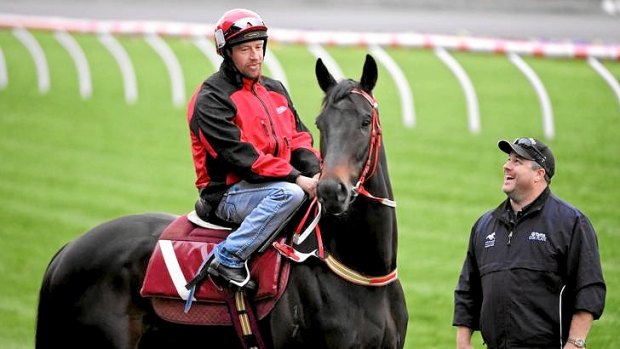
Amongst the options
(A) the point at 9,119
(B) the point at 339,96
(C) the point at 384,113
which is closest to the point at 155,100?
(A) the point at 9,119

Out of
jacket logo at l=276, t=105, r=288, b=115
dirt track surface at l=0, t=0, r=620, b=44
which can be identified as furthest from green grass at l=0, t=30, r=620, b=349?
jacket logo at l=276, t=105, r=288, b=115

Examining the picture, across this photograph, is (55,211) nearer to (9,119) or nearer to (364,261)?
(9,119)

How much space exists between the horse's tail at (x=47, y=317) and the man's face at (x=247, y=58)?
186 cm

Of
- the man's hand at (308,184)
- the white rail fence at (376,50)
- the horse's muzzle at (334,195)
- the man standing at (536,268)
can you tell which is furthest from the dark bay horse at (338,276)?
the white rail fence at (376,50)

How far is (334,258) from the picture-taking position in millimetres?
5609

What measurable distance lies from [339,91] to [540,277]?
1.38 metres

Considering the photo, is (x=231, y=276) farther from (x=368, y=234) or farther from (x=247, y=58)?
(x=247, y=58)

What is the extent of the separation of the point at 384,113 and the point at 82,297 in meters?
10.3

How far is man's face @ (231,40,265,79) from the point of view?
580 centimetres

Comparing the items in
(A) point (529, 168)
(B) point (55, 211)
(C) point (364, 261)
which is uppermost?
Result: (A) point (529, 168)

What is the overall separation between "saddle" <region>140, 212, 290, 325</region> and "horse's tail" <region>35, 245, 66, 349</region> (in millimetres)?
758

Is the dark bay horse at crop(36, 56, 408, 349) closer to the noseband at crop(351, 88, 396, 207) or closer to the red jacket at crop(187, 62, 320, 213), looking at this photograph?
the noseband at crop(351, 88, 396, 207)

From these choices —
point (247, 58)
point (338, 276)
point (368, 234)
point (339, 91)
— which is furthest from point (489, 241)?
point (247, 58)

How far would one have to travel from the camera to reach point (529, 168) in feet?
18.2
